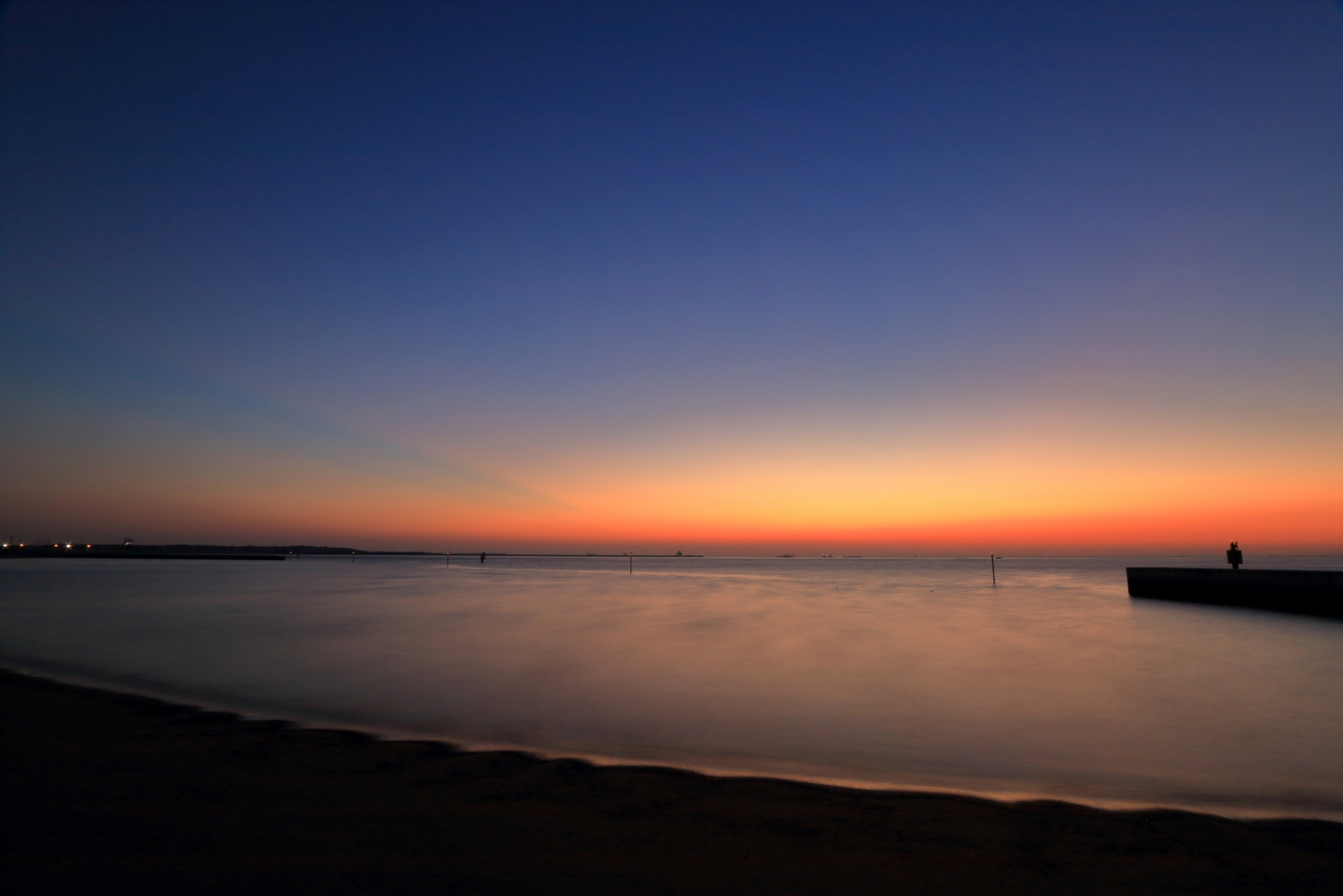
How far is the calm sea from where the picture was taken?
29.7 feet

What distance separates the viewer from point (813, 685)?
15.1 meters

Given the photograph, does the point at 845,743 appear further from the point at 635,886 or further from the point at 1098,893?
the point at 635,886

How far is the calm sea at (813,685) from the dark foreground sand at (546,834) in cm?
155

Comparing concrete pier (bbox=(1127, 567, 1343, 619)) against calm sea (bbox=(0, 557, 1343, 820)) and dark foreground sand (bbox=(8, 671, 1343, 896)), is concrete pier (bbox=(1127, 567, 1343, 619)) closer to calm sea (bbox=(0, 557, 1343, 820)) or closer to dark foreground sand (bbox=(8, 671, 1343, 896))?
calm sea (bbox=(0, 557, 1343, 820))

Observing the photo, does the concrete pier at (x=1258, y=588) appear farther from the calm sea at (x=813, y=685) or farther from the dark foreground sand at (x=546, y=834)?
the dark foreground sand at (x=546, y=834)

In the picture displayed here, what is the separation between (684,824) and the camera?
5.67 metres

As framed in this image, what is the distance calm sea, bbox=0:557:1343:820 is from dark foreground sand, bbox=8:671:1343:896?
1551 millimetres

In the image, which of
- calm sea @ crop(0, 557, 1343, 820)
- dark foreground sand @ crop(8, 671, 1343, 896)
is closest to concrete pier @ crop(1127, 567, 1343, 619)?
calm sea @ crop(0, 557, 1343, 820)

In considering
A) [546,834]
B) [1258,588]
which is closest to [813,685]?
[546,834]

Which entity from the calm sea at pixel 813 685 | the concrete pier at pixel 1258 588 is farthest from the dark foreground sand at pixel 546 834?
the concrete pier at pixel 1258 588

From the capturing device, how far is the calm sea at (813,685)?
9.04 metres

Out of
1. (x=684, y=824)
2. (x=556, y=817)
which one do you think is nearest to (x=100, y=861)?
(x=556, y=817)

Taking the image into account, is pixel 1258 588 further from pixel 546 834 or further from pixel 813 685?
pixel 546 834

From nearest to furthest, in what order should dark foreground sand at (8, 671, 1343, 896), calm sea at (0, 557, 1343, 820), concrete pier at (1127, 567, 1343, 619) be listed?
dark foreground sand at (8, 671, 1343, 896)
calm sea at (0, 557, 1343, 820)
concrete pier at (1127, 567, 1343, 619)
